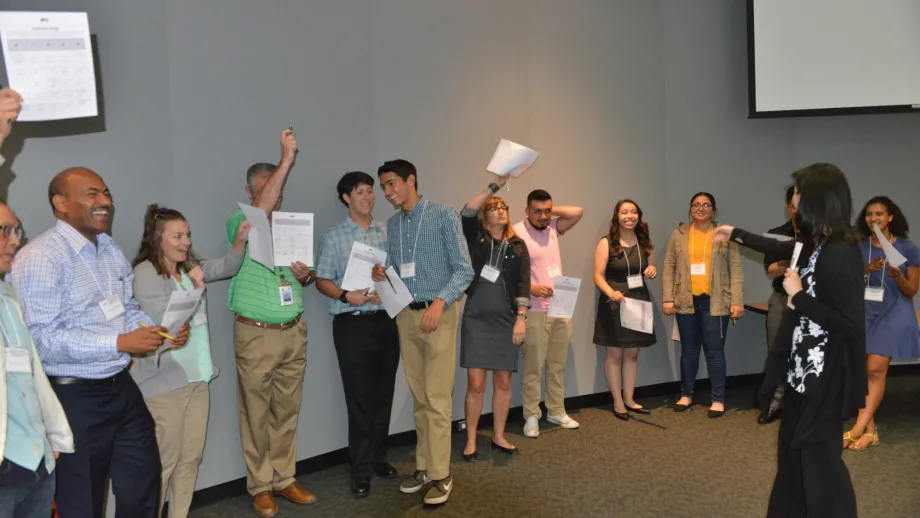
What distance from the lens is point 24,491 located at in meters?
1.90

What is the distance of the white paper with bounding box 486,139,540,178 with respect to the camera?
377 centimetres

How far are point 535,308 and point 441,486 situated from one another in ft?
5.11

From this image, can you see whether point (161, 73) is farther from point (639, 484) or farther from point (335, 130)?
point (639, 484)

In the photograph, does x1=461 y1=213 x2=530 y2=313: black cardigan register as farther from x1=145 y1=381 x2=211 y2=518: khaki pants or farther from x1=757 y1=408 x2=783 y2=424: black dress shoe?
x1=757 y1=408 x2=783 y2=424: black dress shoe

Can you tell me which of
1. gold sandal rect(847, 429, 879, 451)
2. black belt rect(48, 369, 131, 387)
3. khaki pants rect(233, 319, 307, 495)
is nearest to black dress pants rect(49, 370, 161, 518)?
black belt rect(48, 369, 131, 387)

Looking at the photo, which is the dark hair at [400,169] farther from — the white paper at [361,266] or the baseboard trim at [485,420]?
the baseboard trim at [485,420]

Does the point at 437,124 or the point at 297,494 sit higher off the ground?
the point at 437,124

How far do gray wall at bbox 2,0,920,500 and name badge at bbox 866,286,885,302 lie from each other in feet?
5.30

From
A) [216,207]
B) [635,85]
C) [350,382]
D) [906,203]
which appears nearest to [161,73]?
[216,207]

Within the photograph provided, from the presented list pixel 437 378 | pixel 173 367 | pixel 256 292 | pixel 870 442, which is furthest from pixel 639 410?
pixel 173 367

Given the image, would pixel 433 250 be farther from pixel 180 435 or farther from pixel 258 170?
pixel 180 435

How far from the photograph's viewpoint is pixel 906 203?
605cm

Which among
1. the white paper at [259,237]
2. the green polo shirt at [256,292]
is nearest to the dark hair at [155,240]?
the white paper at [259,237]

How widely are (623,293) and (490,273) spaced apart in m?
1.32
